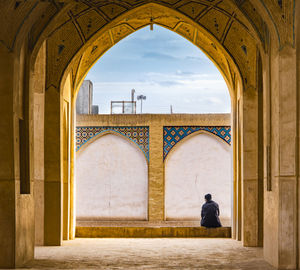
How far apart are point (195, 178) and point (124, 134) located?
8.16 feet

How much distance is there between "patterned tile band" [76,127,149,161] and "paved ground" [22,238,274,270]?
492 cm

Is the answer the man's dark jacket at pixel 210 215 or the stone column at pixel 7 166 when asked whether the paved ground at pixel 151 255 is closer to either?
the stone column at pixel 7 166

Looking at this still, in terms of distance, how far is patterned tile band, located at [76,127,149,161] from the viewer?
51.5 feet

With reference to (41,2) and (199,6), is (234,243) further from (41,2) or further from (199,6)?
(41,2)

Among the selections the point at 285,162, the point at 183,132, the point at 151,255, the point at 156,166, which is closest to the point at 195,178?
the point at 156,166

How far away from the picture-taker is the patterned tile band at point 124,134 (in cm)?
1570

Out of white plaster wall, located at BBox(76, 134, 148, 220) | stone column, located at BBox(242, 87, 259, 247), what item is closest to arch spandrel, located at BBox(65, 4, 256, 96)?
stone column, located at BBox(242, 87, 259, 247)

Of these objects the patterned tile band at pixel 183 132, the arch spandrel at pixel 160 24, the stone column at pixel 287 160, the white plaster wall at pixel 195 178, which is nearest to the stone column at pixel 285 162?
the stone column at pixel 287 160

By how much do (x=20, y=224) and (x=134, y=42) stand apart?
99.0 feet

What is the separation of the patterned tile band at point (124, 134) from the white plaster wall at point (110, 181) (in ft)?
0.78

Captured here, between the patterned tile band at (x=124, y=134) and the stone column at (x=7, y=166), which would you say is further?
the patterned tile band at (x=124, y=134)

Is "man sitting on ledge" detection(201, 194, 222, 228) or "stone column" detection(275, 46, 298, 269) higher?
"stone column" detection(275, 46, 298, 269)

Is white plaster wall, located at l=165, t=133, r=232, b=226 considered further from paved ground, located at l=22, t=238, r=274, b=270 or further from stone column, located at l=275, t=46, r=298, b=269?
stone column, located at l=275, t=46, r=298, b=269

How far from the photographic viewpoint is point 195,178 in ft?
52.5
